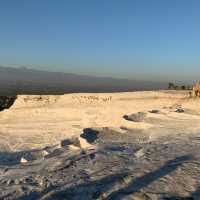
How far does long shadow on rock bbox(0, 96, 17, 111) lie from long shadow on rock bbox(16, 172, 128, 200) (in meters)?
8.48

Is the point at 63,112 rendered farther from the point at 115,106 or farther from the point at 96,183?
the point at 96,183

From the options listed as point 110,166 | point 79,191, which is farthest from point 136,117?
point 79,191

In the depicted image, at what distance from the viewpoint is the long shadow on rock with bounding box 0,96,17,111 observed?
15.2m

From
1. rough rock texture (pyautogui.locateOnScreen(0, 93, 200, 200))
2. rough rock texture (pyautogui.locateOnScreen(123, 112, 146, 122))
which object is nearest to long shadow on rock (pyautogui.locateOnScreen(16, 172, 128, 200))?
rough rock texture (pyautogui.locateOnScreen(0, 93, 200, 200))

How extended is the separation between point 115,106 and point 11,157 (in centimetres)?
611

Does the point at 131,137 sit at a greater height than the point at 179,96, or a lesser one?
lesser

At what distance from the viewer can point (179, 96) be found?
1872 cm

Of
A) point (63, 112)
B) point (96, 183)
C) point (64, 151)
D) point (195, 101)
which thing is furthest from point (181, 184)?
point (195, 101)

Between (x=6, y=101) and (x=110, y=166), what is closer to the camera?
(x=110, y=166)

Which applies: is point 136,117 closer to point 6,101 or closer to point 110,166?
point 6,101

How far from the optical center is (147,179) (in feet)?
24.1

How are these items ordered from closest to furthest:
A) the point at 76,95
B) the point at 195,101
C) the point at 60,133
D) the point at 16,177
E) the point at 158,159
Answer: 1. the point at 16,177
2. the point at 158,159
3. the point at 60,133
4. the point at 76,95
5. the point at 195,101

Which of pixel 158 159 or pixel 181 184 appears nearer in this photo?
pixel 181 184

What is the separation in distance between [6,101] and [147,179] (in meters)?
9.43
